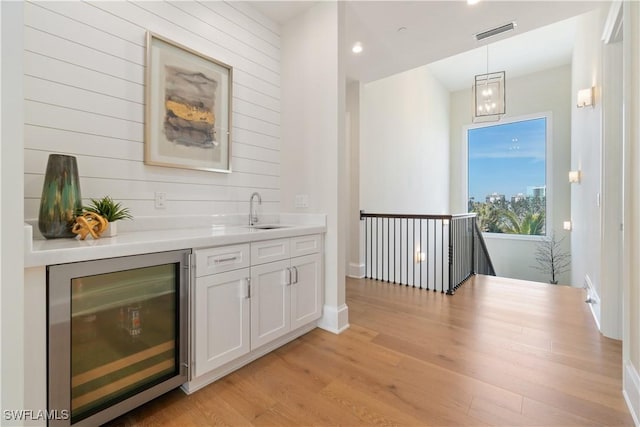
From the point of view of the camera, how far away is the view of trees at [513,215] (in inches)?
258

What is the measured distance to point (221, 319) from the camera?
5.54 feet

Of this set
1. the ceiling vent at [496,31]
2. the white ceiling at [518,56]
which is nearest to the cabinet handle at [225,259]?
the ceiling vent at [496,31]

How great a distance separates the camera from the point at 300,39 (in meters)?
2.67

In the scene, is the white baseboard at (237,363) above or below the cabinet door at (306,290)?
below

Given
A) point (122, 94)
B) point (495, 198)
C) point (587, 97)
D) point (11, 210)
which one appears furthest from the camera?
point (495, 198)

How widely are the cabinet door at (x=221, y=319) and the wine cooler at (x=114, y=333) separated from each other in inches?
3.0

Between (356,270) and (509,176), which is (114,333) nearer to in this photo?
(356,270)

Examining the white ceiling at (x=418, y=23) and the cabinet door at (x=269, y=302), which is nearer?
the cabinet door at (x=269, y=302)

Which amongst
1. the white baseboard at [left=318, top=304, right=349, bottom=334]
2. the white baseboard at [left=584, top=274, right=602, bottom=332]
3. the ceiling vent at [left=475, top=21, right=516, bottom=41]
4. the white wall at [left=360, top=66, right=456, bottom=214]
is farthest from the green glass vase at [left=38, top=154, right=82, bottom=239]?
the white baseboard at [left=584, top=274, right=602, bottom=332]

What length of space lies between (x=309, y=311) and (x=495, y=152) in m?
7.12

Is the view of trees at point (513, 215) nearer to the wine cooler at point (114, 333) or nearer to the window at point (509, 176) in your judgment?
the window at point (509, 176)

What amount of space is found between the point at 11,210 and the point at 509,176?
8.46 metres

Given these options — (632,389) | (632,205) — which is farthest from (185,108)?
(632,389)

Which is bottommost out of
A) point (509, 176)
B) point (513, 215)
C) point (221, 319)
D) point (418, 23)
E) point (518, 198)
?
point (221, 319)
